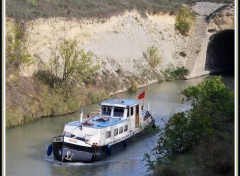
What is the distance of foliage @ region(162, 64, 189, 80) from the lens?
4180cm

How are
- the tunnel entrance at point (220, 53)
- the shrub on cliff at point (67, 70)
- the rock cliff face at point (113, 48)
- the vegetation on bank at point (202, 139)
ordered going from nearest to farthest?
1. the vegetation on bank at point (202, 139)
2. the rock cliff face at point (113, 48)
3. the shrub on cliff at point (67, 70)
4. the tunnel entrance at point (220, 53)

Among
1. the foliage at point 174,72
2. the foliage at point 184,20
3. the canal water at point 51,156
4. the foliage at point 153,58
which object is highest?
the foliage at point 184,20

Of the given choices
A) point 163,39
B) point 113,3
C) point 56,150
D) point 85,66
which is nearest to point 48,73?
point 85,66

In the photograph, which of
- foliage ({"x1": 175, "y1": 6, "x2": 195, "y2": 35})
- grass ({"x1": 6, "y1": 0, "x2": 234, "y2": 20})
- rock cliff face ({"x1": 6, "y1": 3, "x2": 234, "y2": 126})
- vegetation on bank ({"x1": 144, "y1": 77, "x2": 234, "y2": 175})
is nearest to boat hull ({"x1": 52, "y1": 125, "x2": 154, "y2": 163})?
vegetation on bank ({"x1": 144, "y1": 77, "x2": 234, "y2": 175})

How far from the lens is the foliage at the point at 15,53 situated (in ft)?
87.6

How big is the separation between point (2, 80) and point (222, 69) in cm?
4425

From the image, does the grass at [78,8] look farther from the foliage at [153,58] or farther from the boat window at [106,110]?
the boat window at [106,110]

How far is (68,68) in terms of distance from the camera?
28750mm

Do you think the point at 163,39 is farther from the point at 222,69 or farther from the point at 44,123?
the point at 44,123

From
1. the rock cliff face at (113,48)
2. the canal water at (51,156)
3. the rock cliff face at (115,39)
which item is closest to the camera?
the canal water at (51,156)

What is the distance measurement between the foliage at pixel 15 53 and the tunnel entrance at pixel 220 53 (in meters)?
23.2

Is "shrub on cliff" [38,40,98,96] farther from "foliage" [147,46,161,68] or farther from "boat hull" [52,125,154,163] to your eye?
"foliage" [147,46,161,68]

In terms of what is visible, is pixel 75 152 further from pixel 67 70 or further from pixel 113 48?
pixel 113 48

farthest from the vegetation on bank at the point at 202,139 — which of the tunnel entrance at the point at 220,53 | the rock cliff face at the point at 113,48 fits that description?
the tunnel entrance at the point at 220,53
